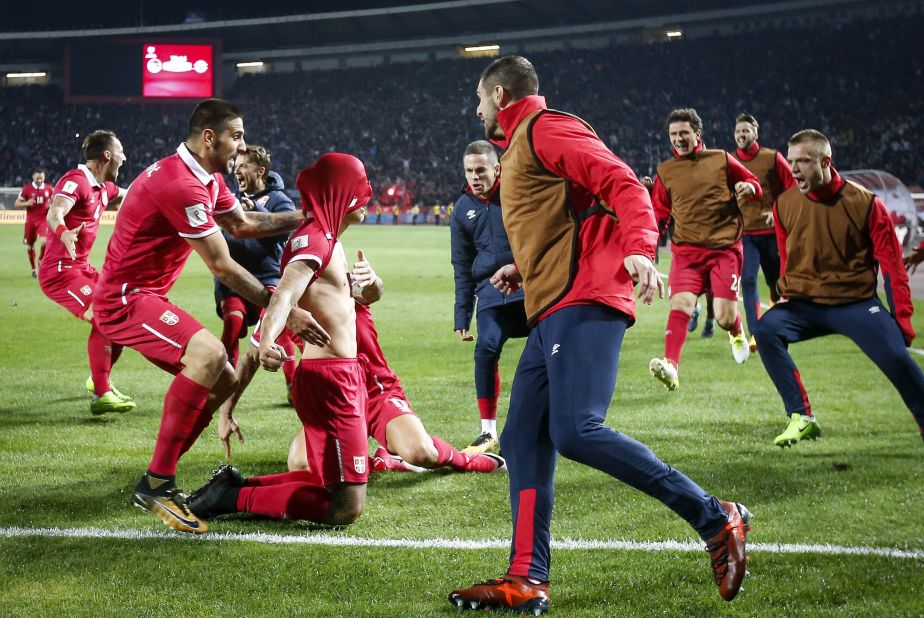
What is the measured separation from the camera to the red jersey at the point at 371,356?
539 cm

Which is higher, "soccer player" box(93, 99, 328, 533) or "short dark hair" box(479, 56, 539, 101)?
"short dark hair" box(479, 56, 539, 101)

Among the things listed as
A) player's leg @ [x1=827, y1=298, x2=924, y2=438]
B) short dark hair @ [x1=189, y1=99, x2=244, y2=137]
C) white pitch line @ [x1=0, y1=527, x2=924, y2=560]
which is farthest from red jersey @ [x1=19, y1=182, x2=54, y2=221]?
player's leg @ [x1=827, y1=298, x2=924, y2=438]

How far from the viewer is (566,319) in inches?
143

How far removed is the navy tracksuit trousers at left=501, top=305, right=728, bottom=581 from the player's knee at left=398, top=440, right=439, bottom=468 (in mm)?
1545

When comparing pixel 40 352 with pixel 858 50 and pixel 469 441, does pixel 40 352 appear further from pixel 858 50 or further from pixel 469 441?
pixel 858 50

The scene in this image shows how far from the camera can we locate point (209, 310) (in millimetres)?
15336

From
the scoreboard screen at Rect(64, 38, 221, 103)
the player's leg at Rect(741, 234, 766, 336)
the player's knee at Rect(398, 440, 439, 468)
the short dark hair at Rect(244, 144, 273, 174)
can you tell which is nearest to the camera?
the player's knee at Rect(398, 440, 439, 468)

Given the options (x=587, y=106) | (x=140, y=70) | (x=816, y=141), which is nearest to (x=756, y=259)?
(x=816, y=141)

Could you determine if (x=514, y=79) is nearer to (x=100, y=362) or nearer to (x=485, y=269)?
(x=485, y=269)

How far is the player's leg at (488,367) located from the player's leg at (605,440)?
289 centimetres

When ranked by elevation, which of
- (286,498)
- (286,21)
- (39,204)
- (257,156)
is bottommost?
(286,498)

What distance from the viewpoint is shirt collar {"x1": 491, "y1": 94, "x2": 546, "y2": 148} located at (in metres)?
3.84

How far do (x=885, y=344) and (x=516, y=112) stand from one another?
314 cm

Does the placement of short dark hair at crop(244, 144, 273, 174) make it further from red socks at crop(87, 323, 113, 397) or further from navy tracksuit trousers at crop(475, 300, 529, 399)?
navy tracksuit trousers at crop(475, 300, 529, 399)
